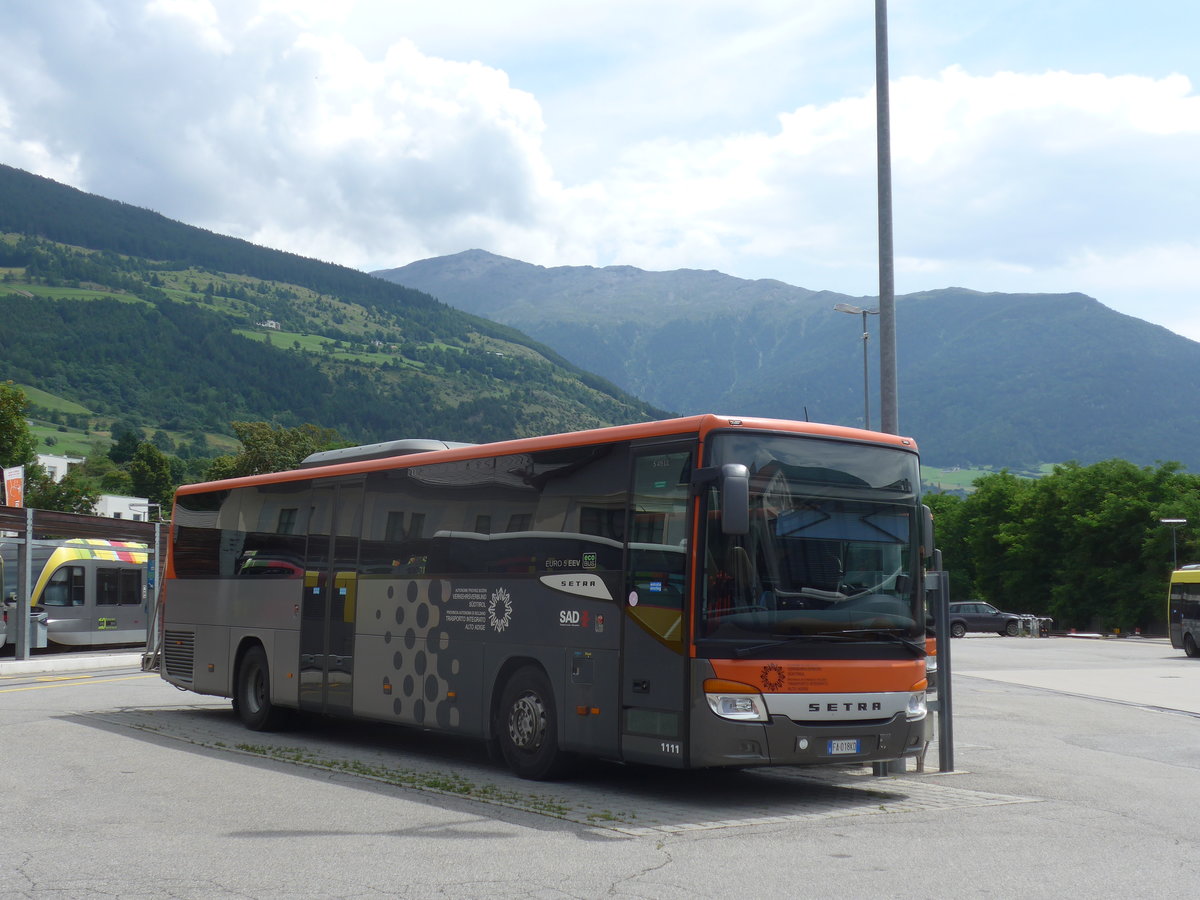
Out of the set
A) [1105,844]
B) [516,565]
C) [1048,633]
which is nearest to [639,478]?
[516,565]

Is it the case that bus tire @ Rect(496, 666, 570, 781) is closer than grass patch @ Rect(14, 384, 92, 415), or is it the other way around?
bus tire @ Rect(496, 666, 570, 781)

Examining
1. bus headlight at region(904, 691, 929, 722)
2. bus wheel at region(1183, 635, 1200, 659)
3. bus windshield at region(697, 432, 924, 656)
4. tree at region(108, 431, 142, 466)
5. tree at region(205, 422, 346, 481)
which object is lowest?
bus wheel at region(1183, 635, 1200, 659)

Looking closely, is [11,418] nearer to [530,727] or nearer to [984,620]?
[984,620]

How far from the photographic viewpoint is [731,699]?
1009 centimetres

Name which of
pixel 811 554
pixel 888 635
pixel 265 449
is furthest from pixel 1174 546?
pixel 811 554

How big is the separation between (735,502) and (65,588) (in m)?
33.9

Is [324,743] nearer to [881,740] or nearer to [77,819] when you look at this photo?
[77,819]

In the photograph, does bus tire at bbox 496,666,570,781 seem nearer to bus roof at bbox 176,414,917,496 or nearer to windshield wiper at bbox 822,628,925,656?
bus roof at bbox 176,414,917,496

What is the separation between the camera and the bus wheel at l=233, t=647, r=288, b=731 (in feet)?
52.6

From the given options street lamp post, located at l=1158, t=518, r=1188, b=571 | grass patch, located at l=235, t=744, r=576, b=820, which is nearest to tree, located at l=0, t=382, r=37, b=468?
grass patch, located at l=235, t=744, r=576, b=820

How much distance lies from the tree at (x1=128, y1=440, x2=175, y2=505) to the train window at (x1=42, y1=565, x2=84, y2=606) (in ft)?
350

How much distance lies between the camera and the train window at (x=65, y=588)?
127ft

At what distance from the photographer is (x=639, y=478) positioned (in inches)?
429

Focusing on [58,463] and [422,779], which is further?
[58,463]
